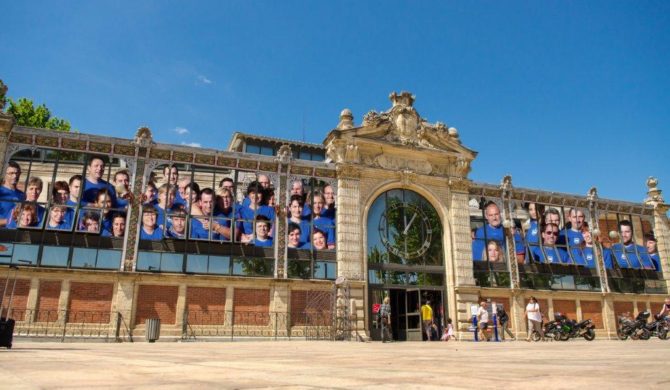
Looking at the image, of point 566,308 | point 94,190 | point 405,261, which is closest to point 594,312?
point 566,308

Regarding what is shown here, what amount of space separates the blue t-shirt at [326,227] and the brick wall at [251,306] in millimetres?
4035

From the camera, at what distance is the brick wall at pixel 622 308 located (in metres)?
28.2

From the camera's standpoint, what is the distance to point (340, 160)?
24.5 m

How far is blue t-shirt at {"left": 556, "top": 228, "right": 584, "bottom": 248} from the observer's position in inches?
1104

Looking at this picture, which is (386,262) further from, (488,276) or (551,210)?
(551,210)

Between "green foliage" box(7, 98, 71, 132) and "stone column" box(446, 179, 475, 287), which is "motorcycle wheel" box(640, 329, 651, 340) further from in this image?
"green foliage" box(7, 98, 71, 132)

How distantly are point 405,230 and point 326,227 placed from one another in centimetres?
449

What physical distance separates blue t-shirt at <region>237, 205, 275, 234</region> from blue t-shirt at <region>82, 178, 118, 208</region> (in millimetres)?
5361

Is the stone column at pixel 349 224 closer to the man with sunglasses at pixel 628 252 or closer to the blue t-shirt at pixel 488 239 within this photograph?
the blue t-shirt at pixel 488 239

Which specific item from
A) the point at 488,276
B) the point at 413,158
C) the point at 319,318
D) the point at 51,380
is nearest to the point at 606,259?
the point at 488,276

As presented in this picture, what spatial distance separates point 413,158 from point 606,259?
45.9ft

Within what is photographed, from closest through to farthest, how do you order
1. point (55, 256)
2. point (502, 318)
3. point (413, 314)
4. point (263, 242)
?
point (55, 256), point (263, 242), point (502, 318), point (413, 314)

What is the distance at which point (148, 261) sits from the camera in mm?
19969

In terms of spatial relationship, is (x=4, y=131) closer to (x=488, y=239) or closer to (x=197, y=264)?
(x=197, y=264)
